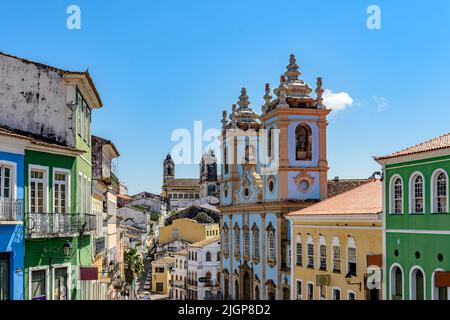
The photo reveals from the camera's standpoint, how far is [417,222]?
77.5 feet

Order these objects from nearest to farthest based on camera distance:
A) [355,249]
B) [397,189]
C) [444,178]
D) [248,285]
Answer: [444,178] < [397,189] < [355,249] < [248,285]

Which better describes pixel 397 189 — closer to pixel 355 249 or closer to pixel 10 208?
pixel 355 249

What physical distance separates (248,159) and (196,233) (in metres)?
41.9

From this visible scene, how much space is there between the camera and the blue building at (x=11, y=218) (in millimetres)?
17281

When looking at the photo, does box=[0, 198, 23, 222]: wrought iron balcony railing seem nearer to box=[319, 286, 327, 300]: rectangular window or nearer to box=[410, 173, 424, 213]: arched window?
box=[410, 173, 424, 213]: arched window

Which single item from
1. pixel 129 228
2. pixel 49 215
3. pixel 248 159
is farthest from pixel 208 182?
pixel 49 215

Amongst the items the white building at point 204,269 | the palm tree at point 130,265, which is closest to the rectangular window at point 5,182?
the palm tree at point 130,265

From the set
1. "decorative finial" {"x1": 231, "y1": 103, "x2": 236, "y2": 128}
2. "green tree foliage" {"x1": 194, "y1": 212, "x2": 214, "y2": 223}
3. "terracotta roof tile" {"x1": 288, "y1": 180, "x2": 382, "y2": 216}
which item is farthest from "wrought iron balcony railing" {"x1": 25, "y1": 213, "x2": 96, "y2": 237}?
"green tree foliage" {"x1": 194, "y1": 212, "x2": 214, "y2": 223}

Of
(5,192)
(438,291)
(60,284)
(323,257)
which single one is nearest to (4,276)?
(5,192)

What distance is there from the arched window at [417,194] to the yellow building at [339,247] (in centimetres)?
259

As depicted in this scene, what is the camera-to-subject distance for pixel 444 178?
73.2 ft

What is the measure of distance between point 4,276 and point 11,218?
1435 mm

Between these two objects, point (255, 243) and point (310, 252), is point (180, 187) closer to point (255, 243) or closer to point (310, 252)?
point (255, 243)

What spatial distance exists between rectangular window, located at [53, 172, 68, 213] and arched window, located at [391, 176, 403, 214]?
11.7m
